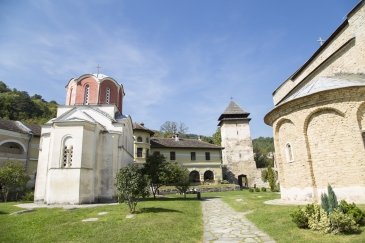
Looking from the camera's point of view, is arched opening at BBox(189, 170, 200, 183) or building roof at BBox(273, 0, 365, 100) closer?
building roof at BBox(273, 0, 365, 100)

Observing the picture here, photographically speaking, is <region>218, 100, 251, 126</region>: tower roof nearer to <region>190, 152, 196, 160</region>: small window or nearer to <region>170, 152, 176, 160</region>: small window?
<region>190, 152, 196, 160</region>: small window

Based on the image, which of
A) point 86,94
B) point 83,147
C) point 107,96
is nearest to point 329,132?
point 83,147

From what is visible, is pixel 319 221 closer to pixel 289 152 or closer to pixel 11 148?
pixel 289 152

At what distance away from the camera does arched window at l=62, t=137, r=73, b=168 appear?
16.5 meters

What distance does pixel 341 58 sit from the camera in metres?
14.8

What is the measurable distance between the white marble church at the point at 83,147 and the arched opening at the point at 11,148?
27.9 feet

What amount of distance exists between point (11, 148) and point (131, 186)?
816 inches

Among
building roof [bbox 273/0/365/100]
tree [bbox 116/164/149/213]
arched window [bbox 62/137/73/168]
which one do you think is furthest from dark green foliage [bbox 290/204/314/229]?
arched window [bbox 62/137/73/168]

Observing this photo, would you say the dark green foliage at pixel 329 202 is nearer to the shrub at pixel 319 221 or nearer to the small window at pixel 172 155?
the shrub at pixel 319 221

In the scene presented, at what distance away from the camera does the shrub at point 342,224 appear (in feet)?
21.0

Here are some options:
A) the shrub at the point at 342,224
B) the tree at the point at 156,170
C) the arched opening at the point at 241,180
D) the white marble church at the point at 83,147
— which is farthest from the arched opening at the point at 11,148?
the arched opening at the point at 241,180

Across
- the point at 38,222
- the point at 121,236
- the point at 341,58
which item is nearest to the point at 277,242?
the point at 121,236

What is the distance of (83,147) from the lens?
657 inches

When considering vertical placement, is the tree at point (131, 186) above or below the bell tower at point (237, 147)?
below
